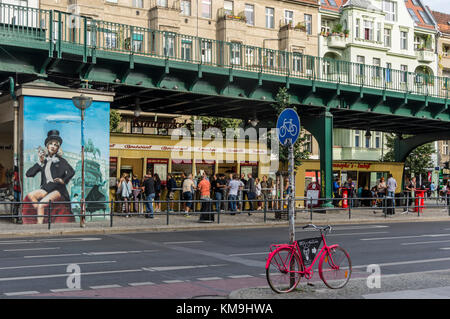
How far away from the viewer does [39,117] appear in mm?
21484

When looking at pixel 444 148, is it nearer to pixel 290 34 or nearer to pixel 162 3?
pixel 290 34

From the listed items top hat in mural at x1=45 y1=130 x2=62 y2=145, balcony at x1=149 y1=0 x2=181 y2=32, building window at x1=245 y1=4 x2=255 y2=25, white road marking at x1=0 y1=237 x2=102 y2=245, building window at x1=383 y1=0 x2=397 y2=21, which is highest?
building window at x1=383 y1=0 x2=397 y2=21

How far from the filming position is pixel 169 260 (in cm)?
1252

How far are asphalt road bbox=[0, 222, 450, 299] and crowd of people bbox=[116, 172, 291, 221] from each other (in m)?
3.88

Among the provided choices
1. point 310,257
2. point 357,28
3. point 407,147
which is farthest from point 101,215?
point 357,28

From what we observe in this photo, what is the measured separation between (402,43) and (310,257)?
208 ft

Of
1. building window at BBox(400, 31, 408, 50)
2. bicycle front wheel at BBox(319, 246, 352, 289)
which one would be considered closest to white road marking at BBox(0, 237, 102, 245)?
bicycle front wheel at BBox(319, 246, 352, 289)

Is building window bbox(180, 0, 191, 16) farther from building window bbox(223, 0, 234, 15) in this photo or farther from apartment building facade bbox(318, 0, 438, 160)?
apartment building facade bbox(318, 0, 438, 160)

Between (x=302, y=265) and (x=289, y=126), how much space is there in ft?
7.17

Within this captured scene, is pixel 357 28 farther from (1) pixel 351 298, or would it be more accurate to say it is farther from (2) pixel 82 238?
(1) pixel 351 298

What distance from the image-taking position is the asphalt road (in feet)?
30.0

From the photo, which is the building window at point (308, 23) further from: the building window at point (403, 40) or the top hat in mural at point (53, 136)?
the top hat in mural at point (53, 136)

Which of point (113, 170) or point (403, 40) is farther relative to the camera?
point (403, 40)

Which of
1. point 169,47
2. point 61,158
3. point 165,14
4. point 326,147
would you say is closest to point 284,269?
point 61,158
